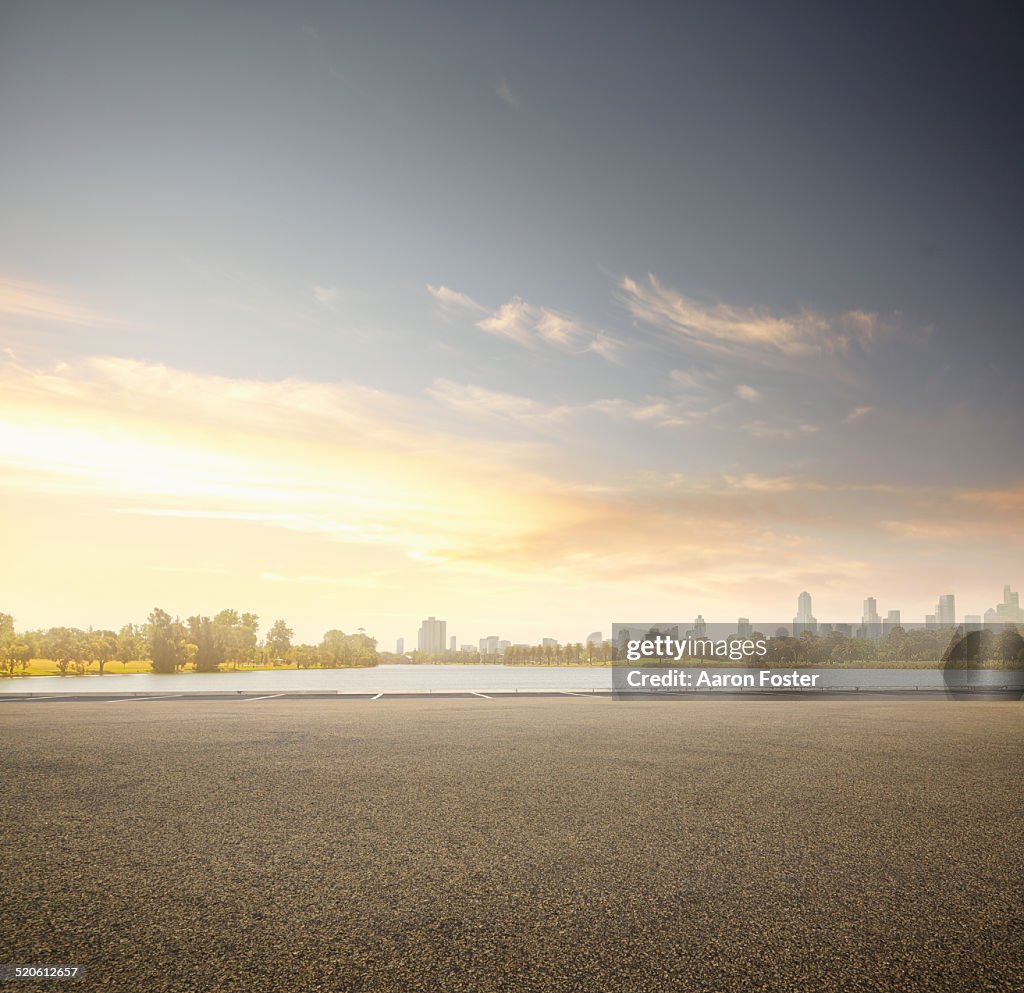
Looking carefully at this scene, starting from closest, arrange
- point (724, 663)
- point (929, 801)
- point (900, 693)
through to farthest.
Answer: point (929, 801) < point (900, 693) < point (724, 663)

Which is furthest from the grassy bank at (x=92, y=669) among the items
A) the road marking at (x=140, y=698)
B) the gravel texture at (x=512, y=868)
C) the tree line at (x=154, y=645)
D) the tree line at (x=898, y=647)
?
the gravel texture at (x=512, y=868)

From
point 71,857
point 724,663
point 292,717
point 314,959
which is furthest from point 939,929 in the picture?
point 724,663

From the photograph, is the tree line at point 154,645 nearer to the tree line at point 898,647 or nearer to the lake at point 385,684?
the lake at point 385,684

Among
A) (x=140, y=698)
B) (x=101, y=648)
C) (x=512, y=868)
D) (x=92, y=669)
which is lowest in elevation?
(x=92, y=669)

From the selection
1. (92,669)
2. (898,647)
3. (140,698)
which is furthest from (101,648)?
(898,647)

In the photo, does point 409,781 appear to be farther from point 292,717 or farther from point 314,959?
point 292,717

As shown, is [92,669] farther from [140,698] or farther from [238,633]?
[140,698]

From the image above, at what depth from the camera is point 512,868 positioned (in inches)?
265

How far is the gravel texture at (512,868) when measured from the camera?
4711 mm

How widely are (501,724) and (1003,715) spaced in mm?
19197

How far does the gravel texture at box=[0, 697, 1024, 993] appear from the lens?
15.5 ft

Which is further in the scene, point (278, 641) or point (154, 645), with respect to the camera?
point (278, 641)

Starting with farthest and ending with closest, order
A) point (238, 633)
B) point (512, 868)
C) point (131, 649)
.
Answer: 1. point (238, 633)
2. point (131, 649)
3. point (512, 868)

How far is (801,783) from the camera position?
1107 centimetres
